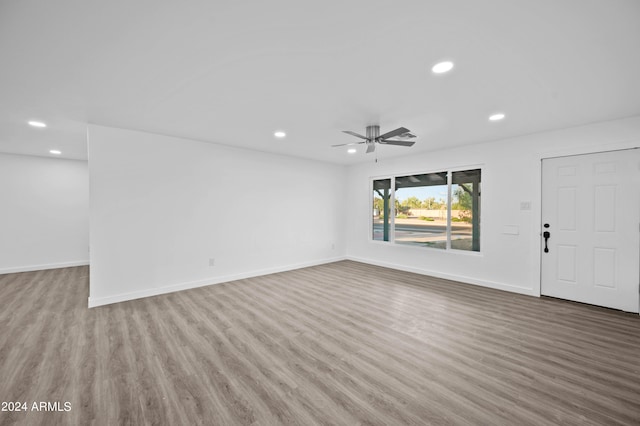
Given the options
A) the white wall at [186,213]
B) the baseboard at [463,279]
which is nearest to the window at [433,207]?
the baseboard at [463,279]

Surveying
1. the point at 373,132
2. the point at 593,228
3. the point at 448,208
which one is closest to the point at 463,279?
the point at 448,208

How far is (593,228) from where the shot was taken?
143 inches

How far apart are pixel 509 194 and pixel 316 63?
4.06m

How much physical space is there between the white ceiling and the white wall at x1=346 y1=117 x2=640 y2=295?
0.32 meters

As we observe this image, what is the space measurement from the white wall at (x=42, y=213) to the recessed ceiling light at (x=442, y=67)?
789 centimetres

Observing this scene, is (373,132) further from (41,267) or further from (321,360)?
(41,267)

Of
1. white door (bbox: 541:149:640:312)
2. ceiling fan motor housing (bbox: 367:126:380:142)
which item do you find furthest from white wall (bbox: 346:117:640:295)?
ceiling fan motor housing (bbox: 367:126:380:142)

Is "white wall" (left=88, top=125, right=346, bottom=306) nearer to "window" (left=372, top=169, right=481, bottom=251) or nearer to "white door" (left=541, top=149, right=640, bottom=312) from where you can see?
"window" (left=372, top=169, right=481, bottom=251)

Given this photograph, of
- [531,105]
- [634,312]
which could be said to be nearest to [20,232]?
[531,105]

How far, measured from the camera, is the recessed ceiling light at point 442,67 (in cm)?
214

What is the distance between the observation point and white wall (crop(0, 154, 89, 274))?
17.9 ft

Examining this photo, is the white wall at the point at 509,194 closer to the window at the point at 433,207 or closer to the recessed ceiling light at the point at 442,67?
the window at the point at 433,207

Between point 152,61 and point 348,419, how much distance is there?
3085mm

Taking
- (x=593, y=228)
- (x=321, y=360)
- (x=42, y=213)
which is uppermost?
(x=42, y=213)
